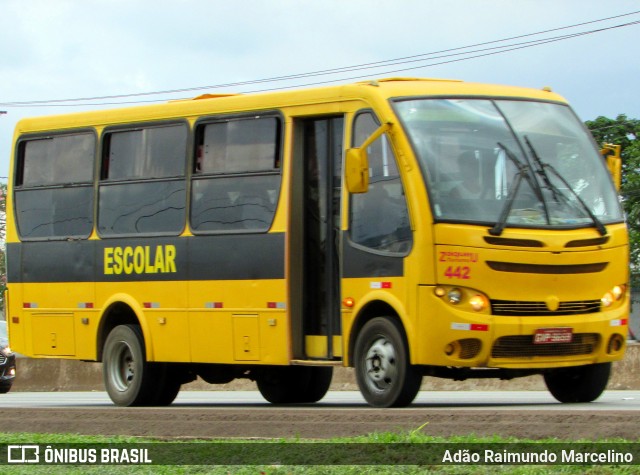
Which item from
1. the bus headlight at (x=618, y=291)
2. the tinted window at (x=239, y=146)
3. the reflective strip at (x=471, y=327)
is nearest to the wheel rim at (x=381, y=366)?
the reflective strip at (x=471, y=327)

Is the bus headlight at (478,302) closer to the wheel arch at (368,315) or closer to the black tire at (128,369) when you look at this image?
the wheel arch at (368,315)

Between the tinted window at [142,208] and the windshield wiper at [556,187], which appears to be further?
the tinted window at [142,208]

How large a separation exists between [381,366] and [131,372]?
4.30 metres

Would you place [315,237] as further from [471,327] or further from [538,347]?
[538,347]

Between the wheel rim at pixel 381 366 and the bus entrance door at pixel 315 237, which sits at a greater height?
the bus entrance door at pixel 315 237

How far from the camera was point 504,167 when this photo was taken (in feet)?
48.8

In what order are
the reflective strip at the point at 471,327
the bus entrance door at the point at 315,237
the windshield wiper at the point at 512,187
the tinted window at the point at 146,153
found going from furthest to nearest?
the tinted window at the point at 146,153, the bus entrance door at the point at 315,237, the windshield wiper at the point at 512,187, the reflective strip at the point at 471,327

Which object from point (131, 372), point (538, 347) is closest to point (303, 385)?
point (131, 372)

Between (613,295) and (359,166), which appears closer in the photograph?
(359,166)

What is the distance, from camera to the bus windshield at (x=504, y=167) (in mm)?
14508

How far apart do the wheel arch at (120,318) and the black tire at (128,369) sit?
117mm

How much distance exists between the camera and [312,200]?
16.0m

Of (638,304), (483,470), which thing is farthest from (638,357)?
(638,304)

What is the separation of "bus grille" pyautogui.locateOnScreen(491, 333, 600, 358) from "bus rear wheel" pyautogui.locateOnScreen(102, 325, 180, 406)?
5006 millimetres
